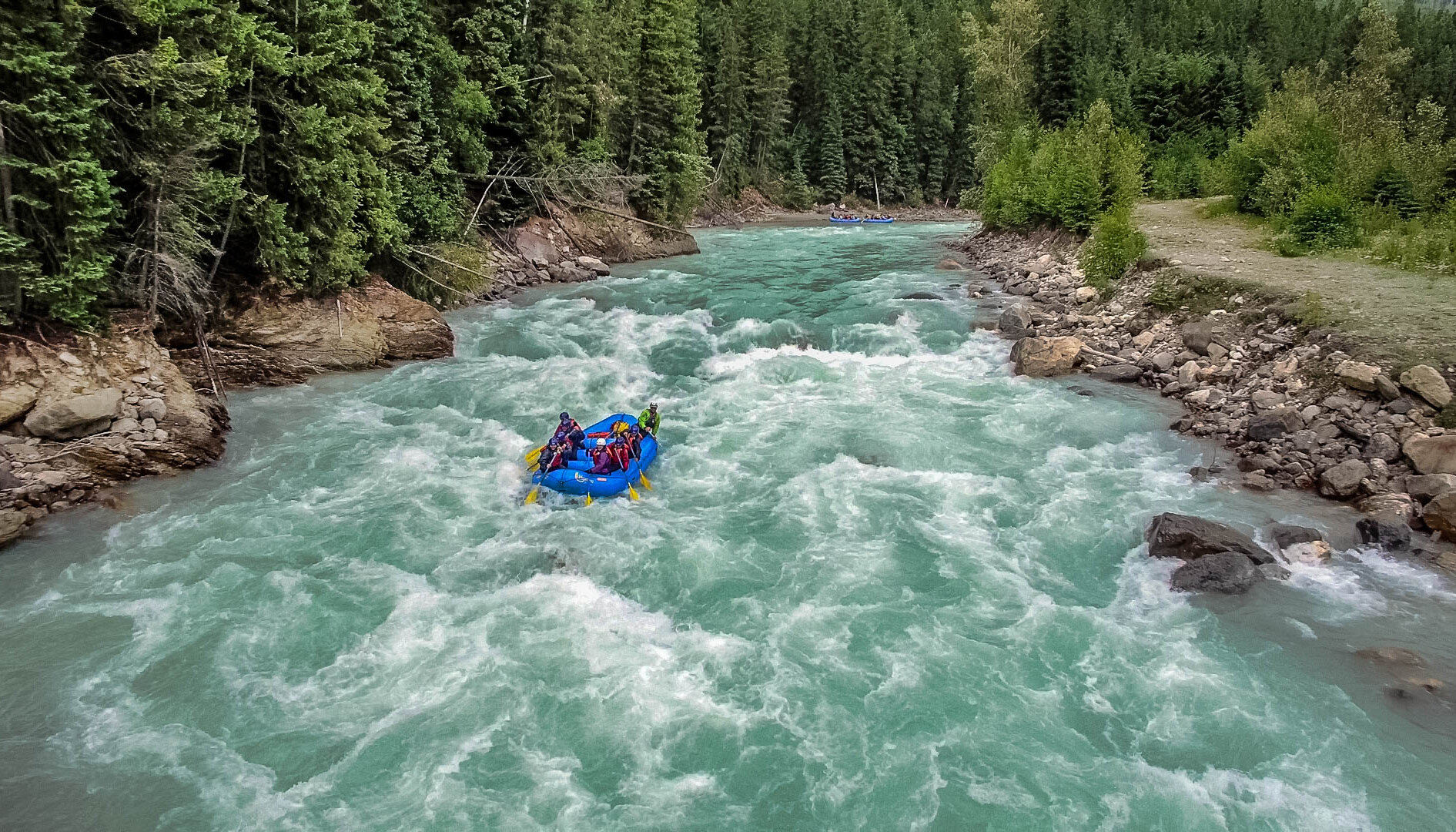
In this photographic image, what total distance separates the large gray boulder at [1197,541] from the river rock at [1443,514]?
2.09 meters

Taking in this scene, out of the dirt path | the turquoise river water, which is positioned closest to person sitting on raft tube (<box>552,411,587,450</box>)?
the turquoise river water

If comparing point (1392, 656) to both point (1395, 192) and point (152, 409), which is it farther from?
point (1395, 192)

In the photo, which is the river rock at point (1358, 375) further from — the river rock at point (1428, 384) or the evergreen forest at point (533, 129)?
the evergreen forest at point (533, 129)

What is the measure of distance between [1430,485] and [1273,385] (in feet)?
12.5

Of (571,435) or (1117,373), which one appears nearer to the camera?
(571,435)

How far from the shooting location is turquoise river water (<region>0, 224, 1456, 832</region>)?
698cm

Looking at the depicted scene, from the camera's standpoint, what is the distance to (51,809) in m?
6.67

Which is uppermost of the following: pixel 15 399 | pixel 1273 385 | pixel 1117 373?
pixel 15 399

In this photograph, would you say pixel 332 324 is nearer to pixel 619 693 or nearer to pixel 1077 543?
pixel 619 693

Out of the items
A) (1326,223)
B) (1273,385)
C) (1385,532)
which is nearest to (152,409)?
(1385,532)

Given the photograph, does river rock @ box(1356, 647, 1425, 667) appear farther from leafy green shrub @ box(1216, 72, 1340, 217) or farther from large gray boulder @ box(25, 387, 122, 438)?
leafy green shrub @ box(1216, 72, 1340, 217)

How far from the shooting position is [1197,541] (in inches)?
390

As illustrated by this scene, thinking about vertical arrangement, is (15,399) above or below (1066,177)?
below

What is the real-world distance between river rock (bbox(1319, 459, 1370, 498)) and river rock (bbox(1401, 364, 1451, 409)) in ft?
5.29
